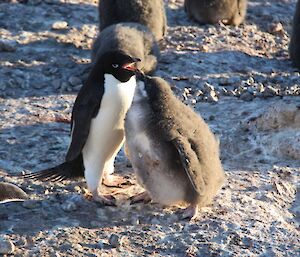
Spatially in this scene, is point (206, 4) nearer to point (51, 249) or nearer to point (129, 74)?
point (129, 74)

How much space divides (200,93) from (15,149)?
182 centimetres

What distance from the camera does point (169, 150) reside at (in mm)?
4582

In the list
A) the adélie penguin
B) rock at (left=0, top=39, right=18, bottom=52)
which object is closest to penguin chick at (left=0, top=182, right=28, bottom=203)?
the adélie penguin

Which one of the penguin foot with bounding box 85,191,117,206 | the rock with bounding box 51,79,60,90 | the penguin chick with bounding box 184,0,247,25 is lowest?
the rock with bounding box 51,79,60,90

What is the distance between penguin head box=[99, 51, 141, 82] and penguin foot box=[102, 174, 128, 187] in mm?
684

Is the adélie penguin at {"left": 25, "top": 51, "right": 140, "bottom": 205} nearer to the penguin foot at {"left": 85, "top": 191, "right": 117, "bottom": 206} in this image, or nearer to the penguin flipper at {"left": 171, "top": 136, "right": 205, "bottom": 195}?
the penguin foot at {"left": 85, "top": 191, "right": 117, "bottom": 206}

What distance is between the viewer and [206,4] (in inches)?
332

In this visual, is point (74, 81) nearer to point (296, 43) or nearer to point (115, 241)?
point (296, 43)

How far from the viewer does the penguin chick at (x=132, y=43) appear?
22.7 ft

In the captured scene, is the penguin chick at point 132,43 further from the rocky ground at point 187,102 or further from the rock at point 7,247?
the rock at point 7,247

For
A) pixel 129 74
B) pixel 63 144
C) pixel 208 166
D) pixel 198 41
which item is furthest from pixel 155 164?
pixel 198 41

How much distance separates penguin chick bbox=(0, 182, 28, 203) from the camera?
4.79 m

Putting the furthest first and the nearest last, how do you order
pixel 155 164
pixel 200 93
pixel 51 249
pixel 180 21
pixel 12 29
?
pixel 180 21
pixel 12 29
pixel 200 93
pixel 155 164
pixel 51 249

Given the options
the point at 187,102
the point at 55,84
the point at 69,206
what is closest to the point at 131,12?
the point at 55,84
